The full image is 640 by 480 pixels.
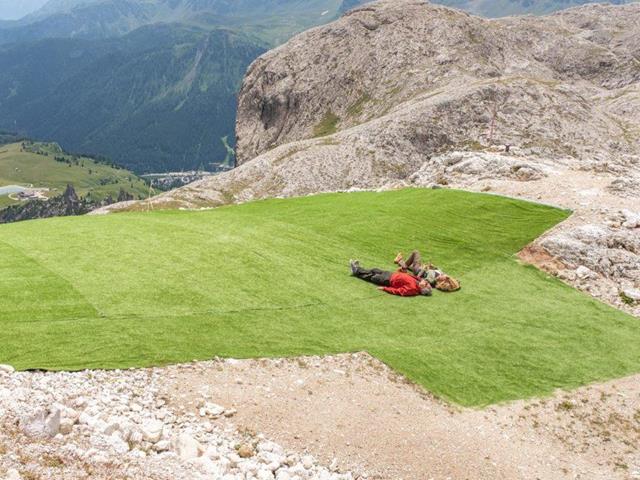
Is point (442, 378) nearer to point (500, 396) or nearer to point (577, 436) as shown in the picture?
point (500, 396)

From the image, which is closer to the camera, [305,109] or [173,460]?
[173,460]

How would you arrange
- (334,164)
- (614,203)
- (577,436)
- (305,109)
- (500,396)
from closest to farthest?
(577,436), (500,396), (614,203), (334,164), (305,109)

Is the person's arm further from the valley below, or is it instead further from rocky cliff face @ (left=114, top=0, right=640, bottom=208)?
rocky cliff face @ (left=114, top=0, right=640, bottom=208)

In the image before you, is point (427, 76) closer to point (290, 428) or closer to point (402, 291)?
point (402, 291)

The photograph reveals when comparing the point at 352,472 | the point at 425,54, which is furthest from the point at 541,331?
the point at 425,54

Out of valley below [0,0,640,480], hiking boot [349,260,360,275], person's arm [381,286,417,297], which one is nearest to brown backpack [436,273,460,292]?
valley below [0,0,640,480]

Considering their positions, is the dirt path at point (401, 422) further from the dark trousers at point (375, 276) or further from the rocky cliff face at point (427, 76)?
the rocky cliff face at point (427, 76)

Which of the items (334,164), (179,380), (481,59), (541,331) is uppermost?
Result: (481,59)
